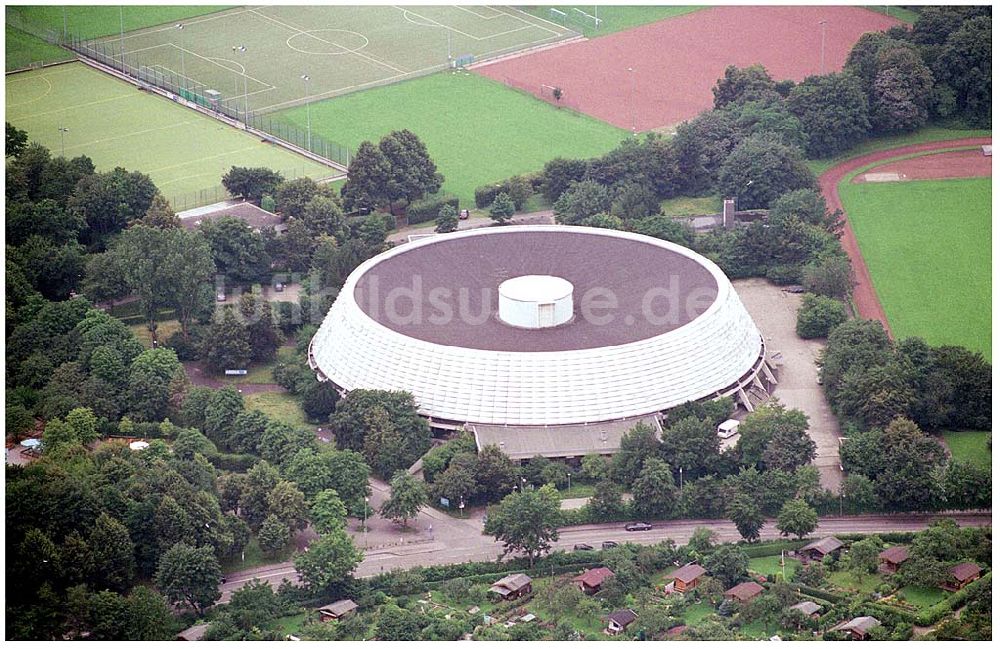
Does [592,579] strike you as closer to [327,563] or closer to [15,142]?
[327,563]

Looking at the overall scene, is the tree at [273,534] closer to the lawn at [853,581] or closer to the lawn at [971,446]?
the lawn at [853,581]

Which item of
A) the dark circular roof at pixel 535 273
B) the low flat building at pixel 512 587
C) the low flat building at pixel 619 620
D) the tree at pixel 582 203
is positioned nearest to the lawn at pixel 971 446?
the dark circular roof at pixel 535 273

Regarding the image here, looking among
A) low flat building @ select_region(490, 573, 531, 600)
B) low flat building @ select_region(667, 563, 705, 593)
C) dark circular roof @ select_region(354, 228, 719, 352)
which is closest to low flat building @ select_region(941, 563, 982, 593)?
low flat building @ select_region(667, 563, 705, 593)

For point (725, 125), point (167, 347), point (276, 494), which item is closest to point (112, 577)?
point (276, 494)

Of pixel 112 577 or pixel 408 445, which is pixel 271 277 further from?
pixel 112 577

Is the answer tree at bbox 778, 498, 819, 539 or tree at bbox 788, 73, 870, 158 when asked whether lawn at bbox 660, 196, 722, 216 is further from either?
tree at bbox 778, 498, 819, 539
